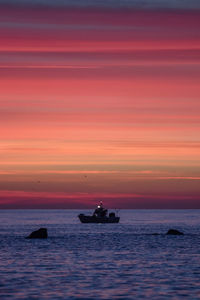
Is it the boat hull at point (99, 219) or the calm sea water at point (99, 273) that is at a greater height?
the boat hull at point (99, 219)

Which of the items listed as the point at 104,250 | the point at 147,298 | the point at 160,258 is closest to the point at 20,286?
the point at 147,298

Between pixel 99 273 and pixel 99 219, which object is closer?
pixel 99 273

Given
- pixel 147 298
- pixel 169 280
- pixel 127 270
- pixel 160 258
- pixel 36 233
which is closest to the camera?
pixel 147 298

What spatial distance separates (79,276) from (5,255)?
2086cm

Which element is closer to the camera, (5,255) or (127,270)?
(127,270)

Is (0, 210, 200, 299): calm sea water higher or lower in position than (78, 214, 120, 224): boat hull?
lower

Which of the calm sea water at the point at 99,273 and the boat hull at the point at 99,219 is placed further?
the boat hull at the point at 99,219

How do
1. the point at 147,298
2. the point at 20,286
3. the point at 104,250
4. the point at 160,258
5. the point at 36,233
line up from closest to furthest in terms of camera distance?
the point at 147,298
the point at 20,286
the point at 160,258
the point at 104,250
the point at 36,233

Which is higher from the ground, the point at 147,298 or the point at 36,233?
the point at 36,233

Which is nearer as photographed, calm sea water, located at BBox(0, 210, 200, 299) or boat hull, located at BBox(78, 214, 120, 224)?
calm sea water, located at BBox(0, 210, 200, 299)

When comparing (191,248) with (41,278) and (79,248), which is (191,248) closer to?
(79,248)

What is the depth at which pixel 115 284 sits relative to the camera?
1820 inches

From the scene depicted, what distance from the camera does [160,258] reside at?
221 feet

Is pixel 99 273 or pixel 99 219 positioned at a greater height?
pixel 99 219
